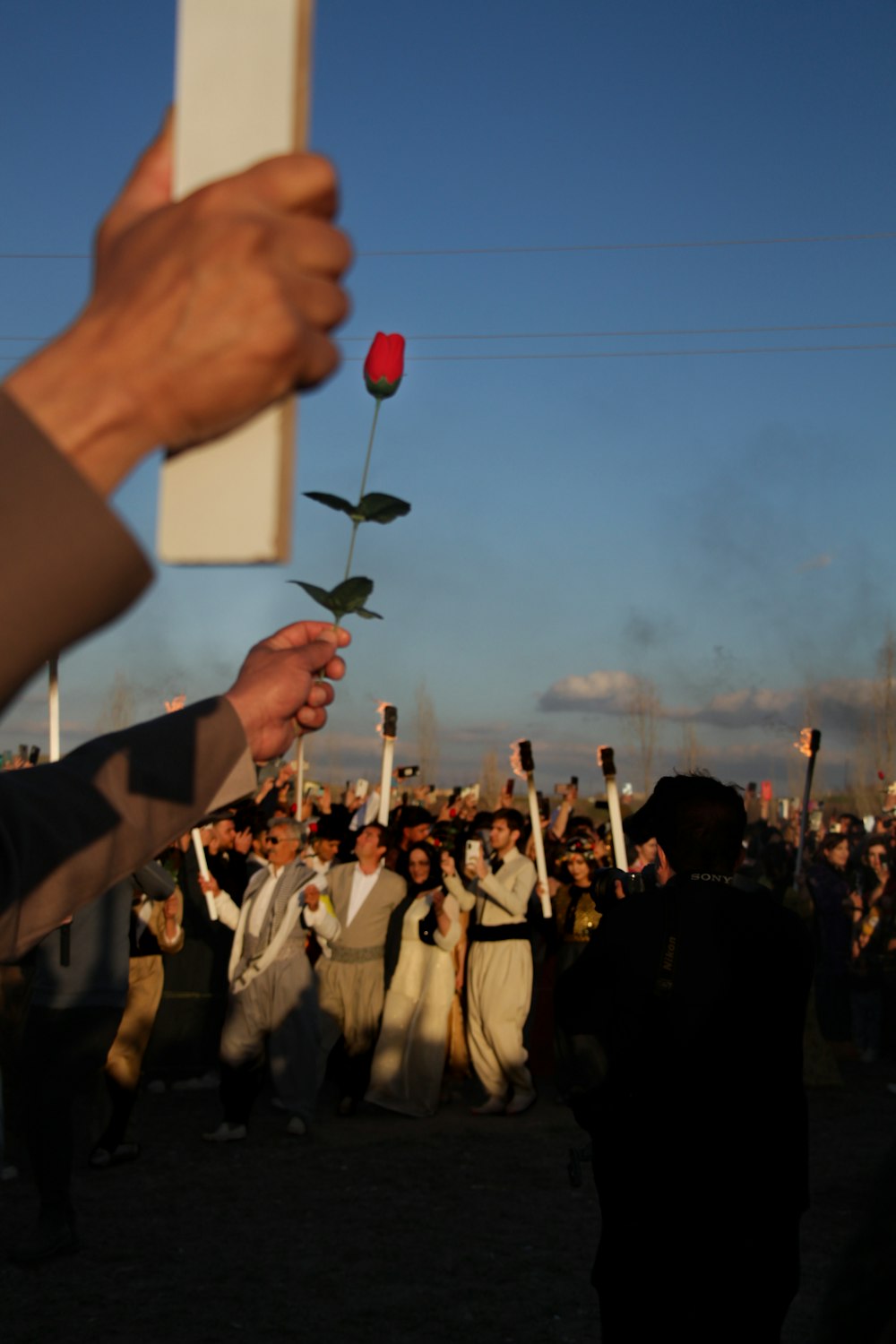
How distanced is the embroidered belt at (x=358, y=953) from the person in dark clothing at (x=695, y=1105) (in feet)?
21.7

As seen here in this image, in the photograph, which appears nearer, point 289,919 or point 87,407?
point 87,407

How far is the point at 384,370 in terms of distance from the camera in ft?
7.66

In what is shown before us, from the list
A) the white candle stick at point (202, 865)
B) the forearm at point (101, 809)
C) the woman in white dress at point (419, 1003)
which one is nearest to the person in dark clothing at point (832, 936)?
the woman in white dress at point (419, 1003)

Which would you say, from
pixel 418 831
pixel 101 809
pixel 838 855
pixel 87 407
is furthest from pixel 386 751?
pixel 838 855

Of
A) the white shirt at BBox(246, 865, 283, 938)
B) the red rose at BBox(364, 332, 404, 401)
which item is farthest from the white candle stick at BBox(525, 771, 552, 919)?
the red rose at BBox(364, 332, 404, 401)

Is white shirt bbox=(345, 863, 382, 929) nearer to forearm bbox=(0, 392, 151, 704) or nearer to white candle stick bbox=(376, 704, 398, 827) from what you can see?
white candle stick bbox=(376, 704, 398, 827)

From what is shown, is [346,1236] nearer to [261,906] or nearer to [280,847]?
[261,906]

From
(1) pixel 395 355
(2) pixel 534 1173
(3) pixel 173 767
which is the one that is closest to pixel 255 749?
(3) pixel 173 767

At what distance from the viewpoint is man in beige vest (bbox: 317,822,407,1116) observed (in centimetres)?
995

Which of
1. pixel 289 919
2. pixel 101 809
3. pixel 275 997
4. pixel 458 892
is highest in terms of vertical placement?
pixel 101 809

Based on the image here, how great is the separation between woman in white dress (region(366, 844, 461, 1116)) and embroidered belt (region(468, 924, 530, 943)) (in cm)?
20

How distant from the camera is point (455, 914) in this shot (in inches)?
400

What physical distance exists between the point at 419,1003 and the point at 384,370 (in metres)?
8.61

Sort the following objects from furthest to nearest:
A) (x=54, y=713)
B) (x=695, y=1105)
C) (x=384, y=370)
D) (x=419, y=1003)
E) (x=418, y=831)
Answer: (x=418, y=831)
(x=419, y=1003)
(x=695, y=1105)
(x=54, y=713)
(x=384, y=370)
